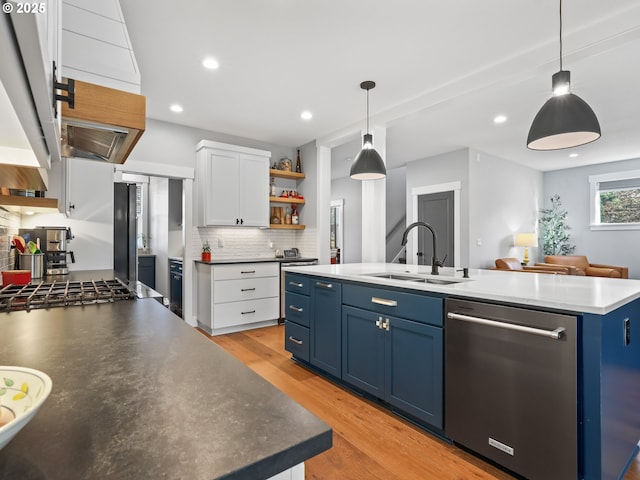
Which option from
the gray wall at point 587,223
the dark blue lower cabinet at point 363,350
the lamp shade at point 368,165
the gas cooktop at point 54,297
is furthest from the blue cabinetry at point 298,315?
the gray wall at point 587,223

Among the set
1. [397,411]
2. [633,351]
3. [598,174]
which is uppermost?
[598,174]

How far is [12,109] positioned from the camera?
0.74 metres

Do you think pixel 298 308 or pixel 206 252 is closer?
pixel 298 308

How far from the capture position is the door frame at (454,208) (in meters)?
5.83

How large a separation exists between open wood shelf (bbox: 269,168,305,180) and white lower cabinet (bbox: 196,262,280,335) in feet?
4.56

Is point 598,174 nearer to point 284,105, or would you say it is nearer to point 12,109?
point 284,105

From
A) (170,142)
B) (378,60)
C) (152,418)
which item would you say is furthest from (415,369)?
(170,142)

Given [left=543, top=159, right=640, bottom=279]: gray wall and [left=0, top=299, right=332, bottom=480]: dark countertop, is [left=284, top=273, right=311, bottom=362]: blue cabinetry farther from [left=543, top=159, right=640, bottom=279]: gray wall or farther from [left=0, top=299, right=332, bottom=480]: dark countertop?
[left=543, top=159, right=640, bottom=279]: gray wall

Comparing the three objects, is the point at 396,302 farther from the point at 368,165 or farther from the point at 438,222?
the point at 438,222

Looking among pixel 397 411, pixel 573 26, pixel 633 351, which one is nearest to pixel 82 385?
pixel 397 411

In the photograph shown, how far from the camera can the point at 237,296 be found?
4340mm

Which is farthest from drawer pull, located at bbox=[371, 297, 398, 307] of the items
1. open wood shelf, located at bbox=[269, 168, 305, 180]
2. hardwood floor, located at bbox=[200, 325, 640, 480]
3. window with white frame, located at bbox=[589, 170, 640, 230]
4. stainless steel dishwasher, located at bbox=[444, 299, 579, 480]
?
window with white frame, located at bbox=[589, 170, 640, 230]

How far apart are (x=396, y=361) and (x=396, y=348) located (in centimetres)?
8

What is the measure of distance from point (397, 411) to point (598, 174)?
727 cm
